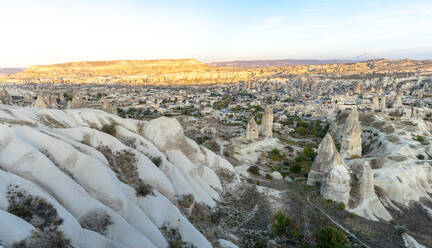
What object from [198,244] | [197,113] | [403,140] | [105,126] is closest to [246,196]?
[198,244]

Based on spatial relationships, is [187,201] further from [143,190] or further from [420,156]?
[420,156]

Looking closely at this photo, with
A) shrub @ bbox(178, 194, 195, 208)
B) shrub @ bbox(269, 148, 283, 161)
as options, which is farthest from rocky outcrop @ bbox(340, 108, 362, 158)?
shrub @ bbox(178, 194, 195, 208)

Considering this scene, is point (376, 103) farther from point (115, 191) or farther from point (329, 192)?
point (115, 191)

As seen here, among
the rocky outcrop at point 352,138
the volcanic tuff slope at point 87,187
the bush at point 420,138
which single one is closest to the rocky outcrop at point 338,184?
the volcanic tuff slope at point 87,187

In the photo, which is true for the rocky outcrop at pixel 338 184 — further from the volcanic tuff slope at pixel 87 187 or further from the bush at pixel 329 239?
the volcanic tuff slope at pixel 87 187

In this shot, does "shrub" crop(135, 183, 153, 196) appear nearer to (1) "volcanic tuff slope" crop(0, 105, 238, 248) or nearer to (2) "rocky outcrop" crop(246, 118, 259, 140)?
(1) "volcanic tuff slope" crop(0, 105, 238, 248)

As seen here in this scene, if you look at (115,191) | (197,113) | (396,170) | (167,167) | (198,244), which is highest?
(115,191)

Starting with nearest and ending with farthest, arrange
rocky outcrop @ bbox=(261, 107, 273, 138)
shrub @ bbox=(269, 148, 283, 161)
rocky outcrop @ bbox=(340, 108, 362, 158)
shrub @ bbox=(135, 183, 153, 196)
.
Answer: shrub @ bbox=(135, 183, 153, 196) → rocky outcrop @ bbox=(340, 108, 362, 158) → shrub @ bbox=(269, 148, 283, 161) → rocky outcrop @ bbox=(261, 107, 273, 138)

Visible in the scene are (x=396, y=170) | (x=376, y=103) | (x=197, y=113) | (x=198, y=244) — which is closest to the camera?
(x=198, y=244)

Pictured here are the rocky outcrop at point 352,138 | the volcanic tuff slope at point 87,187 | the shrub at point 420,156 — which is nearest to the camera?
the volcanic tuff slope at point 87,187

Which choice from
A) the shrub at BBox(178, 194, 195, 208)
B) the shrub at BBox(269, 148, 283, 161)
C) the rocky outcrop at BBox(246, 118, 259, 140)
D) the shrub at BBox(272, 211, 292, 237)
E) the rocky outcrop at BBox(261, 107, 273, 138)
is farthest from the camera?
the rocky outcrop at BBox(261, 107, 273, 138)

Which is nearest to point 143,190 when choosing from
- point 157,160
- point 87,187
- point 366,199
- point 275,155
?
point 87,187
